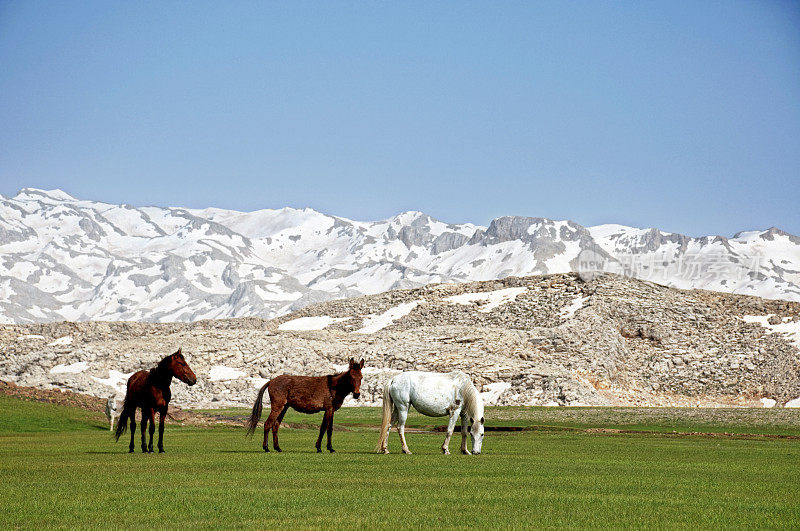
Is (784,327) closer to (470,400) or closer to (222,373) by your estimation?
(222,373)

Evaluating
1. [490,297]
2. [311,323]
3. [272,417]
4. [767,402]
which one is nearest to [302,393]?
[272,417]

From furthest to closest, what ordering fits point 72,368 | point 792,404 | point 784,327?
point 784,327
point 72,368
point 792,404

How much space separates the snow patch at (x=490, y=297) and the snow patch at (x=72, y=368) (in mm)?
44483

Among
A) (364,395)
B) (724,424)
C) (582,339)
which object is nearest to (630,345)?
(582,339)

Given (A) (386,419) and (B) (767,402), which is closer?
(A) (386,419)

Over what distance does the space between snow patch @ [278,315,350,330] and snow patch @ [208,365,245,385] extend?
89.9 ft

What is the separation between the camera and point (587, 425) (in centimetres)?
5275

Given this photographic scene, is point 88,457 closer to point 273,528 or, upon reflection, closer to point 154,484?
point 154,484

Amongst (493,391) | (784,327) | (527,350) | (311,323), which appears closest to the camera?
(493,391)

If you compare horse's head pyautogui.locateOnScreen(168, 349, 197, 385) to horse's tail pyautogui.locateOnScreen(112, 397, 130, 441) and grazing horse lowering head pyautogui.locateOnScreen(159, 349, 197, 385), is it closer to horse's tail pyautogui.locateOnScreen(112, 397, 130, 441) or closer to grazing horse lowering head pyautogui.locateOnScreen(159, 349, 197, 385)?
grazing horse lowering head pyautogui.locateOnScreen(159, 349, 197, 385)

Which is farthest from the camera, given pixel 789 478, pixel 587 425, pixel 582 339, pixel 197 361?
pixel 582 339

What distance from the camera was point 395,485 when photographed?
61.2 feet

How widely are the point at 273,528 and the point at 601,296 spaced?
3762 inches

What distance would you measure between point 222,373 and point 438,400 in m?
58.0
